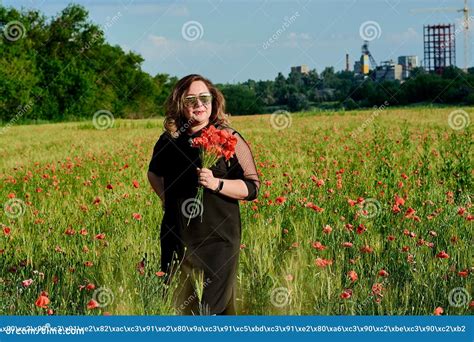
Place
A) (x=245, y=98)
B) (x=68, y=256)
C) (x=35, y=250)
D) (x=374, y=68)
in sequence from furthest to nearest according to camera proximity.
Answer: (x=374, y=68), (x=245, y=98), (x=35, y=250), (x=68, y=256)

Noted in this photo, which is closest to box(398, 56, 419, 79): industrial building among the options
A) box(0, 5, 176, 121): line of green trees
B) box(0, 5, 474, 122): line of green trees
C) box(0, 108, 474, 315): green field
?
box(0, 5, 474, 122): line of green trees

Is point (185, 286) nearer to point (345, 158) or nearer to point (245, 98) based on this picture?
point (345, 158)

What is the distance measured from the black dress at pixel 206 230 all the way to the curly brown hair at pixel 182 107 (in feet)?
0.21

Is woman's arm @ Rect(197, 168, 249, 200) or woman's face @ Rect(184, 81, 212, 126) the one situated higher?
woman's face @ Rect(184, 81, 212, 126)

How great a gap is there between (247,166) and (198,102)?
423 mm

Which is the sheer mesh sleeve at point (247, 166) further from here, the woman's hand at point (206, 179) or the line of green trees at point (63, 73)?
the line of green trees at point (63, 73)

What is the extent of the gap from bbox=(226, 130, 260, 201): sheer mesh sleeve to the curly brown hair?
168 millimetres

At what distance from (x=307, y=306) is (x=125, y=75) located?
6456 cm

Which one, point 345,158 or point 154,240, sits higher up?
point 345,158

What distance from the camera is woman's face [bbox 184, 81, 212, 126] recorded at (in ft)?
11.3

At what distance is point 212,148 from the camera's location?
3.12m

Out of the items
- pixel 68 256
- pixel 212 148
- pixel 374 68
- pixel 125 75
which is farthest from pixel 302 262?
pixel 125 75

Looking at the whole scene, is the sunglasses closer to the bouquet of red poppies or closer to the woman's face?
the woman's face

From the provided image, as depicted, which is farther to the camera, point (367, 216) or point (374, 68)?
point (374, 68)
